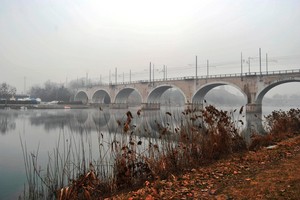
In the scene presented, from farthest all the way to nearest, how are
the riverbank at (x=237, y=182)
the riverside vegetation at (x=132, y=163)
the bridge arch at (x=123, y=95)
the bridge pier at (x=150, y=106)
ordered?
the bridge arch at (x=123, y=95) < the bridge pier at (x=150, y=106) < the riverside vegetation at (x=132, y=163) < the riverbank at (x=237, y=182)

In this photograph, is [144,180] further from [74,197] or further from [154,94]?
[154,94]

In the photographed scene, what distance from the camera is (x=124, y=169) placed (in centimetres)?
467

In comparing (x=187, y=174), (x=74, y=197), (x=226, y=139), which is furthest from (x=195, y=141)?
(x=74, y=197)

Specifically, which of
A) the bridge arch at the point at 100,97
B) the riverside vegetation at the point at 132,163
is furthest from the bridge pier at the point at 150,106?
the riverside vegetation at the point at 132,163

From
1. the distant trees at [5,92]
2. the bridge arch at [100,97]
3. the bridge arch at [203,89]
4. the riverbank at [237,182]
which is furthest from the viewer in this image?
the bridge arch at [100,97]

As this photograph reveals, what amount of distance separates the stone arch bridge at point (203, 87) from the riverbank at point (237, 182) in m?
19.1

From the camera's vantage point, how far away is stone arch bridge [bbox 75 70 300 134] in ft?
122

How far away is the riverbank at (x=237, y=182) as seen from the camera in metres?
3.40

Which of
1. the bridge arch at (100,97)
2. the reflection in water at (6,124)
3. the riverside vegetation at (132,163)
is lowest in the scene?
the reflection in water at (6,124)

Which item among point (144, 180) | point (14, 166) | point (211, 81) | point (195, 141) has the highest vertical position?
point (211, 81)

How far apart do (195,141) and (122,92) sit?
196ft

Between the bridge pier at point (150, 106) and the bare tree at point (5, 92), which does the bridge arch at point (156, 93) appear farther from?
the bare tree at point (5, 92)

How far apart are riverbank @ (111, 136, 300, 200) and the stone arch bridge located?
1910 centimetres

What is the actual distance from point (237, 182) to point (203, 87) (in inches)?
1681
